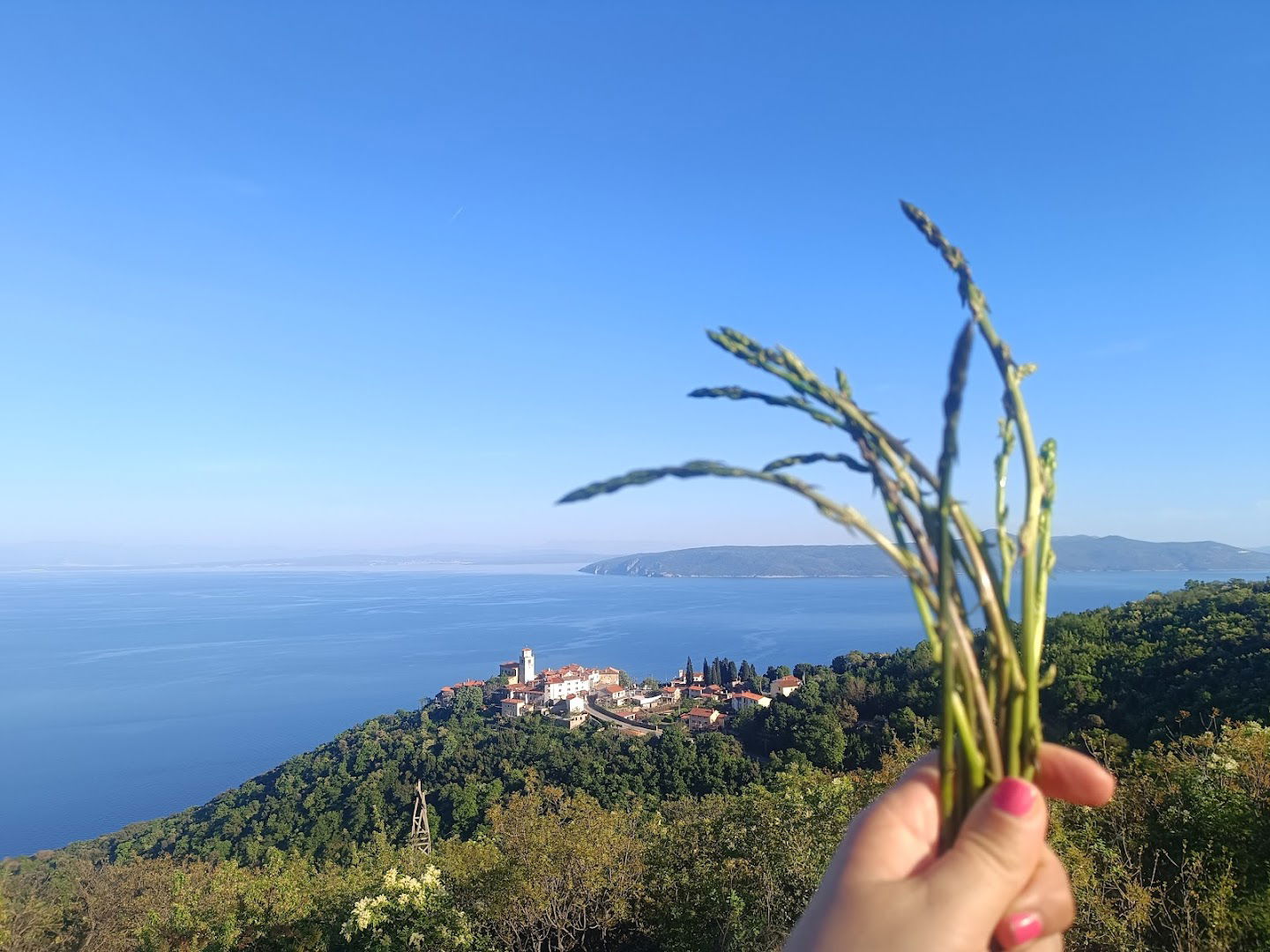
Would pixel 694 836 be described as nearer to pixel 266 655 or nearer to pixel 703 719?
pixel 703 719

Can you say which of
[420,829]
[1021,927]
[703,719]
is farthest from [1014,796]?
[703,719]

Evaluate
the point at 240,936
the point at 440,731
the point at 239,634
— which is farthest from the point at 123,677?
the point at 240,936

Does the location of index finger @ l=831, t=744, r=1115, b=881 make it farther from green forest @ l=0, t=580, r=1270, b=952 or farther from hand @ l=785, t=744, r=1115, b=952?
green forest @ l=0, t=580, r=1270, b=952

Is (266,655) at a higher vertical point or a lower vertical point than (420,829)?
lower

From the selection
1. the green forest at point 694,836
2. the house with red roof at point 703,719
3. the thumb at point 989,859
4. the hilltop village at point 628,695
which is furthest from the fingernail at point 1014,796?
the house with red roof at point 703,719

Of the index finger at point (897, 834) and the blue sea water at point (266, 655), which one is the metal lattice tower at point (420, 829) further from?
the index finger at point (897, 834)

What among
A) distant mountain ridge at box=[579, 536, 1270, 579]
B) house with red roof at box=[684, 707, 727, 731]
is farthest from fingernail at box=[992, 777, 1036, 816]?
distant mountain ridge at box=[579, 536, 1270, 579]

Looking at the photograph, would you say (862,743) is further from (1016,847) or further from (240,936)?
(1016,847)
